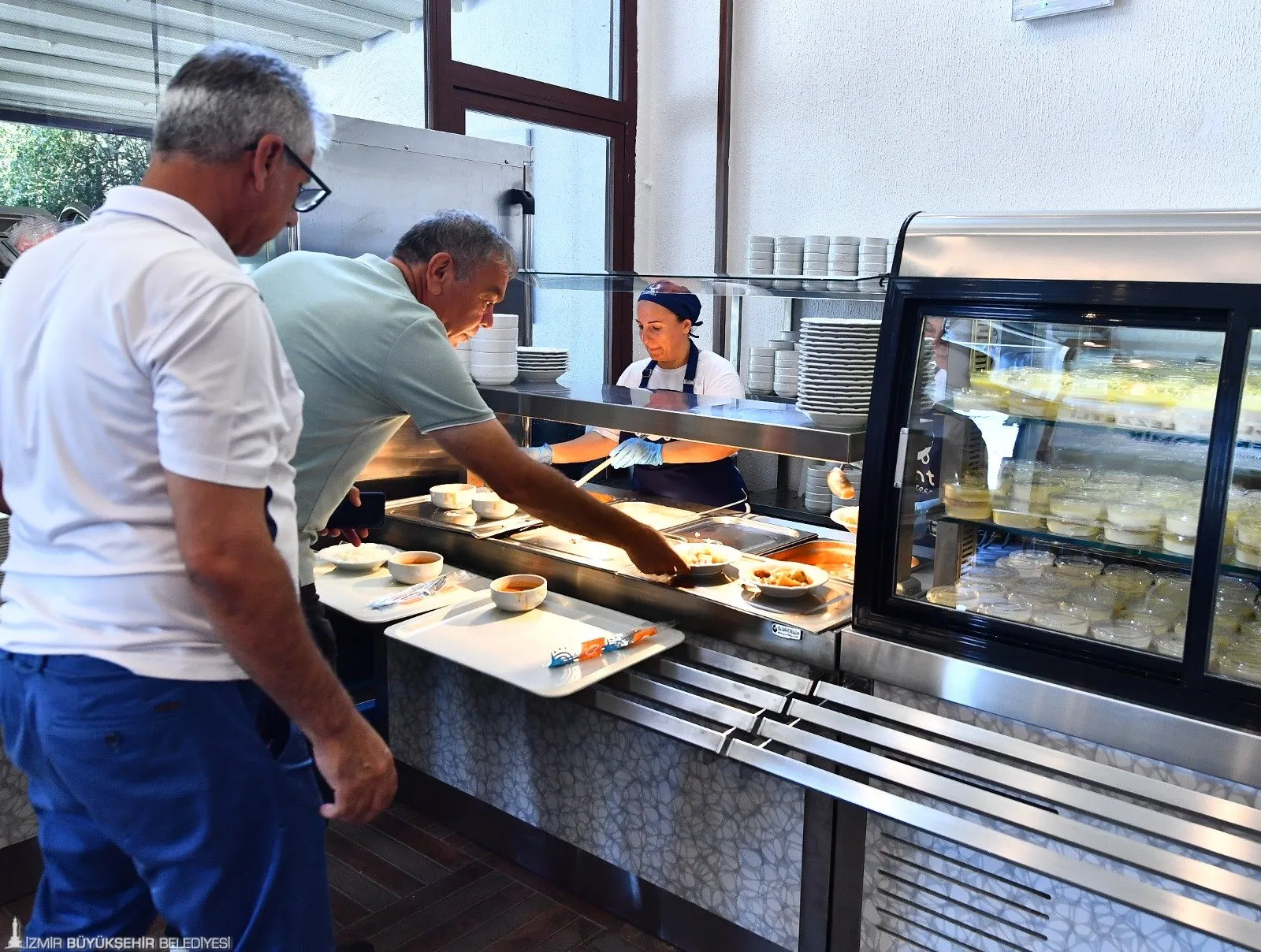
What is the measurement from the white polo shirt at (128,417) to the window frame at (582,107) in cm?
364

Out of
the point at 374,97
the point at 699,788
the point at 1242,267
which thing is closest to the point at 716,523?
the point at 699,788

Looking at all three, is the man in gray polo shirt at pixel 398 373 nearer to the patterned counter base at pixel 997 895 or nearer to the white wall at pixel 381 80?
the patterned counter base at pixel 997 895

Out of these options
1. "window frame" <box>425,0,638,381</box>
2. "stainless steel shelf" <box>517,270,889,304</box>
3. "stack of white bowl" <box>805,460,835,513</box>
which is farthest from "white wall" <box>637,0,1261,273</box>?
"stainless steel shelf" <box>517,270,889,304</box>

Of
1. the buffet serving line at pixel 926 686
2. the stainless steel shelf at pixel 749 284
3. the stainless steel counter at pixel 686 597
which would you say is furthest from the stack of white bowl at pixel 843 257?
the stainless steel counter at pixel 686 597

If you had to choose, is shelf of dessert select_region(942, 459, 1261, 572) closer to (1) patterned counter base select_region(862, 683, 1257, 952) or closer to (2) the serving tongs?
(1) patterned counter base select_region(862, 683, 1257, 952)

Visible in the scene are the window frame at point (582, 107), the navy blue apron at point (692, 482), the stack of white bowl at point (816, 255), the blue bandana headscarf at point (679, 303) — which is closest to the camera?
Answer: the stack of white bowl at point (816, 255)

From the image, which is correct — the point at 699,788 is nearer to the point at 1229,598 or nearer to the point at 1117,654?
the point at 1117,654

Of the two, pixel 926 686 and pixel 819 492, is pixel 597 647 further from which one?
pixel 819 492

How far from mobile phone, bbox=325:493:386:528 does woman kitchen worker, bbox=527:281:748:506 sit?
0.74 m

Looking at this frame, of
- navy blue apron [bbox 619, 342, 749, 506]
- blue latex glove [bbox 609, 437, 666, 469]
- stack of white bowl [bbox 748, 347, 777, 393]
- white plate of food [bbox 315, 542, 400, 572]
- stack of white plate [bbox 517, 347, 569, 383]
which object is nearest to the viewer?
white plate of food [bbox 315, 542, 400, 572]

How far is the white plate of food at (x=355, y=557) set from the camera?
114 inches

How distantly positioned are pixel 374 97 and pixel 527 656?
131 inches

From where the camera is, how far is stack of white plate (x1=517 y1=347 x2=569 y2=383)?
3.19m

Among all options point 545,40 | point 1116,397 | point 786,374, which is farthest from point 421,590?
point 545,40
